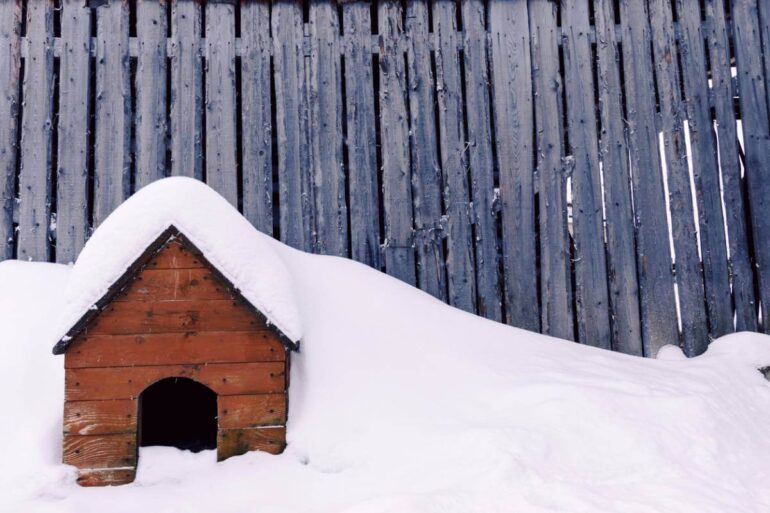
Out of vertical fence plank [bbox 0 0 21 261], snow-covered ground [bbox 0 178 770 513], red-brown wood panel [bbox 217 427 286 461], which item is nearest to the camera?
snow-covered ground [bbox 0 178 770 513]

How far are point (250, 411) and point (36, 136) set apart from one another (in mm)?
2788

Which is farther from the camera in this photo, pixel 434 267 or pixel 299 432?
pixel 434 267

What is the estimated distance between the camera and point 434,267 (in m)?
4.34

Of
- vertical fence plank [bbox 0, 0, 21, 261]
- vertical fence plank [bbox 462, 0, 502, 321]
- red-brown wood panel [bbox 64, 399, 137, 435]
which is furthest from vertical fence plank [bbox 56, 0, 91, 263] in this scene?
vertical fence plank [bbox 462, 0, 502, 321]

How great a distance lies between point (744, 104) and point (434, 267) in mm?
2718

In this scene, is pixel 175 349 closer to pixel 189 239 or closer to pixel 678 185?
pixel 189 239

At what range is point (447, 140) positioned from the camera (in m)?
4.42

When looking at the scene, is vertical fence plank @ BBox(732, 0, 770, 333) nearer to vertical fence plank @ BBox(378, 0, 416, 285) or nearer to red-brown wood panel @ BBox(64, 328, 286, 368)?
vertical fence plank @ BBox(378, 0, 416, 285)

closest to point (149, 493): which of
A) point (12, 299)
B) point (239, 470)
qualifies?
point (239, 470)

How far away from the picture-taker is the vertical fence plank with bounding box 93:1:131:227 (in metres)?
4.20

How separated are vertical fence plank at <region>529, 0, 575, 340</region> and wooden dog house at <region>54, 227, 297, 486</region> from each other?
221cm

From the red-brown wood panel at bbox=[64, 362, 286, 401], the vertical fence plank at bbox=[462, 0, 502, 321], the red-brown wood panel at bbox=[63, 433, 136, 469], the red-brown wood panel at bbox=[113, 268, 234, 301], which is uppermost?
Result: the vertical fence plank at bbox=[462, 0, 502, 321]

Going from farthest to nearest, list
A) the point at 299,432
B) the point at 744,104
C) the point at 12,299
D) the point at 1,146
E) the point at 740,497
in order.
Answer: the point at 744,104
the point at 1,146
the point at 12,299
the point at 299,432
the point at 740,497

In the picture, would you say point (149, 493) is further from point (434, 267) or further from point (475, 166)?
point (475, 166)
